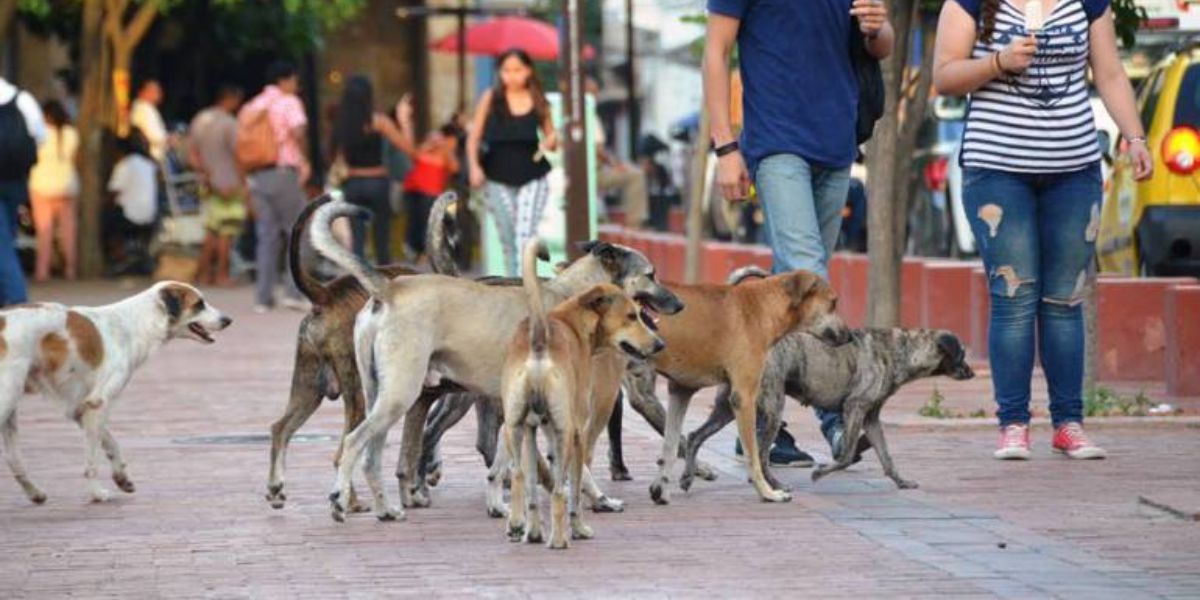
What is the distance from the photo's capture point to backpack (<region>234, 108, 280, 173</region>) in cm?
2350

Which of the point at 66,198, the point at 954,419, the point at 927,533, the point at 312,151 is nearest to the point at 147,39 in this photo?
the point at 312,151

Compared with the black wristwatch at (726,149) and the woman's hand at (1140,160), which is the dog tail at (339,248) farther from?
the woman's hand at (1140,160)

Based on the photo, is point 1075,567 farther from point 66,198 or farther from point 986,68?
point 66,198

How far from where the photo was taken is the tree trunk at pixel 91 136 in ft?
103

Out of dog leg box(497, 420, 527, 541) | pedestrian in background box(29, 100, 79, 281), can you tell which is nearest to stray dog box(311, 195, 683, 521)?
dog leg box(497, 420, 527, 541)

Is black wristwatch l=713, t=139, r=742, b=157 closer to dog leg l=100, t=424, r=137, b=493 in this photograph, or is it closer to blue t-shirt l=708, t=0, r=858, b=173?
blue t-shirt l=708, t=0, r=858, b=173

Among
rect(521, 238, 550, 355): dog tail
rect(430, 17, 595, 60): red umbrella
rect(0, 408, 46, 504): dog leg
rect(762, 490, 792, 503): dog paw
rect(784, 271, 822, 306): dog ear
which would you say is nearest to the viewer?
rect(521, 238, 550, 355): dog tail

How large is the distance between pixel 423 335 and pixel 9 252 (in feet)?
25.7

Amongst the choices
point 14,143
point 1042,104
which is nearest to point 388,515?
point 1042,104

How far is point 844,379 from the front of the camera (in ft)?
33.6

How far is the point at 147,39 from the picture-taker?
38.9 meters

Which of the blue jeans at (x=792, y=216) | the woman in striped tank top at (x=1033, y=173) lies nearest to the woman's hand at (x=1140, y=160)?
the woman in striped tank top at (x=1033, y=173)

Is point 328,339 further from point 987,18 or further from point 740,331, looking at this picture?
point 987,18

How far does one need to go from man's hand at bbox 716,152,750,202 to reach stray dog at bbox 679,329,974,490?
0.68 meters
